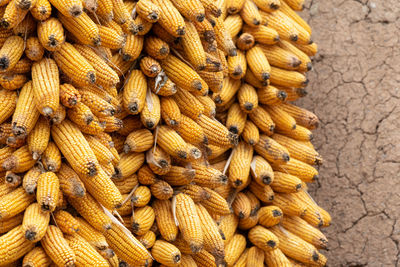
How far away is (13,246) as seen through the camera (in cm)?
437

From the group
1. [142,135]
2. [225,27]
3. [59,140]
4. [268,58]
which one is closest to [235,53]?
[225,27]

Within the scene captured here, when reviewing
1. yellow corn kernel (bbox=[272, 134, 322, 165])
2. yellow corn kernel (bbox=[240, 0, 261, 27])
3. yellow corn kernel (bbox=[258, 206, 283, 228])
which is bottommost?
yellow corn kernel (bbox=[258, 206, 283, 228])

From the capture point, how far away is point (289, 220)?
647cm

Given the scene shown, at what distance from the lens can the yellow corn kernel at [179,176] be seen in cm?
546

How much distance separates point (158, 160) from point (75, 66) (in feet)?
3.66

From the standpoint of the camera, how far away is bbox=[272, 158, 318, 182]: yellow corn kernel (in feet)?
21.2

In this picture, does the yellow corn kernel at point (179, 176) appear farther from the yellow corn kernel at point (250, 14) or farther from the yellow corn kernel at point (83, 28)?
the yellow corn kernel at point (250, 14)

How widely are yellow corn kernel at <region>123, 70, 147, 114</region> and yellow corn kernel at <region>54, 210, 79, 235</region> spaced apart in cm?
108

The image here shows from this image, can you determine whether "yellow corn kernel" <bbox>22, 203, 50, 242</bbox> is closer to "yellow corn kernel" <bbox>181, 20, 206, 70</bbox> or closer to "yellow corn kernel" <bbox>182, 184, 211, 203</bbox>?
"yellow corn kernel" <bbox>182, 184, 211, 203</bbox>

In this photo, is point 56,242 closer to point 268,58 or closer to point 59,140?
point 59,140

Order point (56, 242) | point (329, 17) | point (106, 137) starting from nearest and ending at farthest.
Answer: point (56, 242), point (106, 137), point (329, 17)

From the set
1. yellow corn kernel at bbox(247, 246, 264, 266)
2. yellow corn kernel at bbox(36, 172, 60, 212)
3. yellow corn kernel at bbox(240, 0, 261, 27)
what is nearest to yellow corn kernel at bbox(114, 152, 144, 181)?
yellow corn kernel at bbox(36, 172, 60, 212)

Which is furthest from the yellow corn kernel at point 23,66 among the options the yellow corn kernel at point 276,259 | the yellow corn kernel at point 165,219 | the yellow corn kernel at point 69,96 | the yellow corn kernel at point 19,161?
the yellow corn kernel at point 276,259

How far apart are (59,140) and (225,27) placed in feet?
6.88
